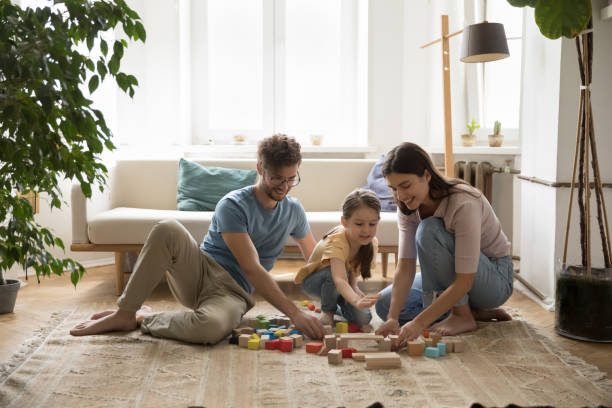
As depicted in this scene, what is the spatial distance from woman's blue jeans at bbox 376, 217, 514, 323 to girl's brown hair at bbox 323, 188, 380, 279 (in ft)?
0.55

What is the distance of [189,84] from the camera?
5.07 m

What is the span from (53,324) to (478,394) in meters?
1.79

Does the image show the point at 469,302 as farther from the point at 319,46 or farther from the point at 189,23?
the point at 189,23

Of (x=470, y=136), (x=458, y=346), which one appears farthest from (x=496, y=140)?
(x=458, y=346)

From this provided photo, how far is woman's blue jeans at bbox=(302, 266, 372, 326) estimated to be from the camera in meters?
2.59

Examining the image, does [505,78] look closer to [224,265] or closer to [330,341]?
[224,265]

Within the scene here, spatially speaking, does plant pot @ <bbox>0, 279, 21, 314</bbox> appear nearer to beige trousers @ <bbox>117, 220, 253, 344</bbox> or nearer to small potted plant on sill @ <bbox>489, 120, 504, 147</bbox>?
beige trousers @ <bbox>117, 220, 253, 344</bbox>

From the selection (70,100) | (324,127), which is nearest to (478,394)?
(70,100)

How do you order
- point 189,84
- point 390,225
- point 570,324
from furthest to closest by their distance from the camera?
point 189,84 → point 390,225 → point 570,324

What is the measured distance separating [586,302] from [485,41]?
1.73 m

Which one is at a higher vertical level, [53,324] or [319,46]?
[319,46]

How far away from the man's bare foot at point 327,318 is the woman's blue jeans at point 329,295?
14 millimetres

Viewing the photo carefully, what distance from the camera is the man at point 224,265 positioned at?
2.34 meters

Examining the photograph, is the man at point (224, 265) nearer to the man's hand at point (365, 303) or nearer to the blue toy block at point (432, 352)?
the man's hand at point (365, 303)
